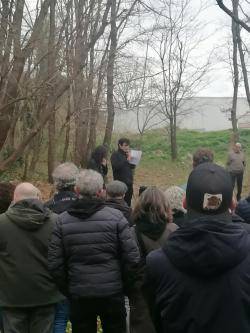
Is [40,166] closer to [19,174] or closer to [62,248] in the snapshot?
[19,174]

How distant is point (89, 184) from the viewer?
394 centimetres

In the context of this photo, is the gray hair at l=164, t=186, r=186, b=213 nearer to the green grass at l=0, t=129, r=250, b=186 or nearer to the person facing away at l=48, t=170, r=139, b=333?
the person facing away at l=48, t=170, r=139, b=333

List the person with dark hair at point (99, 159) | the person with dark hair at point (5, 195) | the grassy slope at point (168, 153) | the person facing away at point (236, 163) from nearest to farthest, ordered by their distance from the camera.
A: the person with dark hair at point (5, 195), the person with dark hair at point (99, 159), the person facing away at point (236, 163), the grassy slope at point (168, 153)

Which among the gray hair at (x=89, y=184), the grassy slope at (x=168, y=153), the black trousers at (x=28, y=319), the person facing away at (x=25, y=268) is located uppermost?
the gray hair at (x=89, y=184)

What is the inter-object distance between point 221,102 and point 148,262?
51.5m

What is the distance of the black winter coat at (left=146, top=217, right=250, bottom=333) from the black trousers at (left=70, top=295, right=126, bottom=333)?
5.35 ft

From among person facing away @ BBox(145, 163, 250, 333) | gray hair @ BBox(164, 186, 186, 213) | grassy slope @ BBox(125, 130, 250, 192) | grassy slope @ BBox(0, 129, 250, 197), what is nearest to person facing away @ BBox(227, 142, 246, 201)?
grassy slope @ BBox(0, 129, 250, 197)

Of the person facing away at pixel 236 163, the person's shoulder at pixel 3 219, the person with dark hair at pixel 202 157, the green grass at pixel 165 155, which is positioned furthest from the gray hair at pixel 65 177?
the green grass at pixel 165 155

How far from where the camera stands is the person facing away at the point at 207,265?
2.07 m

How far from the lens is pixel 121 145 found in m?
9.52

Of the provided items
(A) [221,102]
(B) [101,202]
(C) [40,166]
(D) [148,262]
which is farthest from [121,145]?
(A) [221,102]

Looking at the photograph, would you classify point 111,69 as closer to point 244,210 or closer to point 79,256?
point 244,210

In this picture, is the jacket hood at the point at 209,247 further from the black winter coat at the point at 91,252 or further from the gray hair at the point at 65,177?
the gray hair at the point at 65,177

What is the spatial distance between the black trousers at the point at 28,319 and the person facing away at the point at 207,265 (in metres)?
1.95
